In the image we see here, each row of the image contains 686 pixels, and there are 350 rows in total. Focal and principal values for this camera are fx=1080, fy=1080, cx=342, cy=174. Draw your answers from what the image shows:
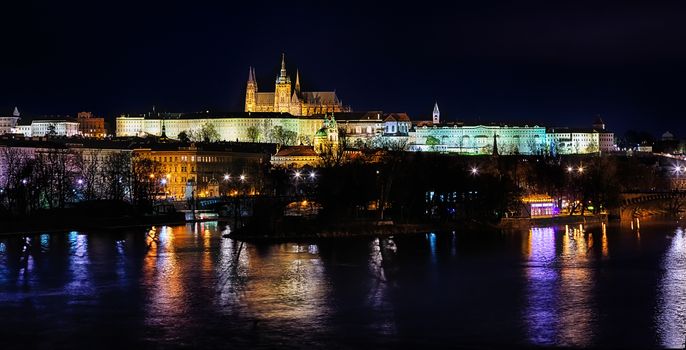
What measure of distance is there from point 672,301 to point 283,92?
10735 centimetres

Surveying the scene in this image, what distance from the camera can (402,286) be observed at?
24.1 metres

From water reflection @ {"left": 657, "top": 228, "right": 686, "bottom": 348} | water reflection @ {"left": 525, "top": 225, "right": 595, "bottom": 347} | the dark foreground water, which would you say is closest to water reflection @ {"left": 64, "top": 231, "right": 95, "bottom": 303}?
the dark foreground water

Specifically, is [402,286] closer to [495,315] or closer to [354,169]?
[495,315]

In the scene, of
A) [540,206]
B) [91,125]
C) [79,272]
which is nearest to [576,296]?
[79,272]

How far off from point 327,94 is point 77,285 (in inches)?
4257

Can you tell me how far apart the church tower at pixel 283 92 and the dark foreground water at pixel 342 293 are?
301ft

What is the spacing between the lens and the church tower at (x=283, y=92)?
417 feet

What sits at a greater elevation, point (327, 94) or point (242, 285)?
point (327, 94)

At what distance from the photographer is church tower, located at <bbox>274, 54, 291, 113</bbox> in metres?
127

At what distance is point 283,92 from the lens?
127688 millimetres

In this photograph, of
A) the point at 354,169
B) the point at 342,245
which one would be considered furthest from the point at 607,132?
the point at 342,245

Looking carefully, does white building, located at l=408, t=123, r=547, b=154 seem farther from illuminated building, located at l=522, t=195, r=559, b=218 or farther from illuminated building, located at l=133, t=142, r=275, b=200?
illuminated building, located at l=522, t=195, r=559, b=218

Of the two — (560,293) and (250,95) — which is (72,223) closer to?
(560,293)

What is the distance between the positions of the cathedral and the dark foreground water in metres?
91.9
